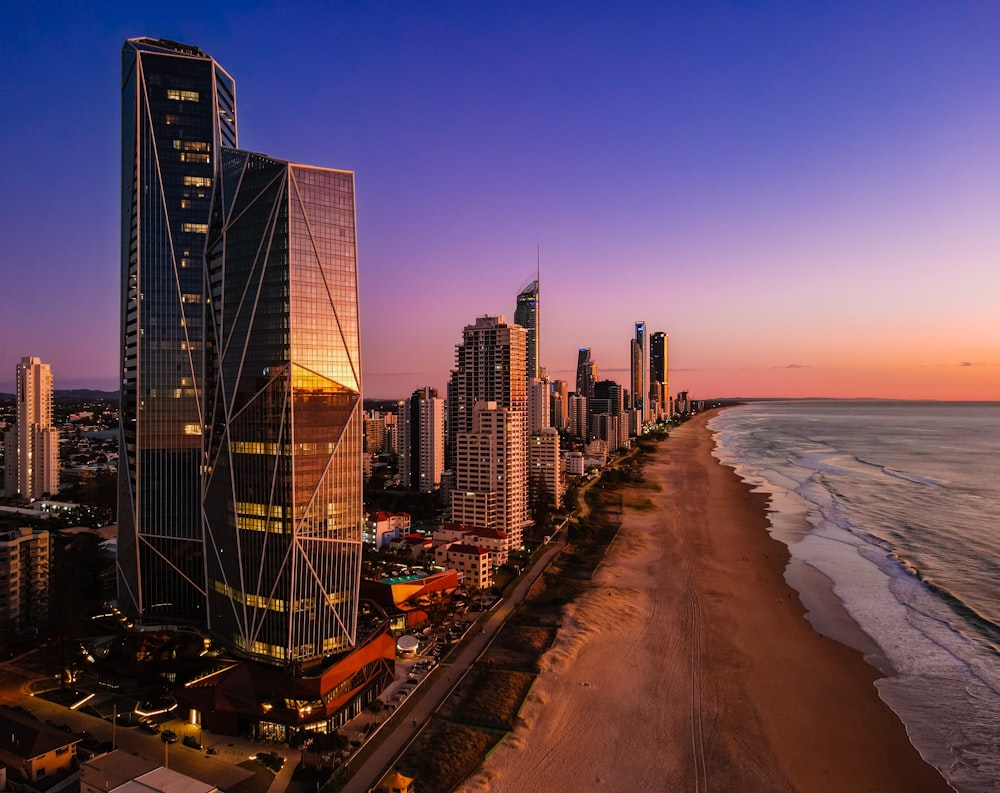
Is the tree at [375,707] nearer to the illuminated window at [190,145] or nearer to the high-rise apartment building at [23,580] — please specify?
the high-rise apartment building at [23,580]

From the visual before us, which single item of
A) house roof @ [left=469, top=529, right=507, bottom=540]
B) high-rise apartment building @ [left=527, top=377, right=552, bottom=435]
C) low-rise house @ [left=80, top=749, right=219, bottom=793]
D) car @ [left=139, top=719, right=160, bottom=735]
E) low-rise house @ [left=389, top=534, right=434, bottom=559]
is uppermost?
high-rise apartment building @ [left=527, top=377, right=552, bottom=435]

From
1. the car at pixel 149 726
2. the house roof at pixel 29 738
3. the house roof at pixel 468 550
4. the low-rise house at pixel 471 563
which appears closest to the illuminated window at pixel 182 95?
the house roof at pixel 29 738

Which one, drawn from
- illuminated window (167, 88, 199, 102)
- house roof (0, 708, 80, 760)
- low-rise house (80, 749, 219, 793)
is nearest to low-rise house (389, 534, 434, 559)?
house roof (0, 708, 80, 760)

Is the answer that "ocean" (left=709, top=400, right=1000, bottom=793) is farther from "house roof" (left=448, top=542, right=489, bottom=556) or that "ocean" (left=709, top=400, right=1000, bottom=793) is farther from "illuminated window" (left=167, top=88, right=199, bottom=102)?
"illuminated window" (left=167, top=88, right=199, bottom=102)

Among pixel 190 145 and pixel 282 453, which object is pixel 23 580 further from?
pixel 190 145

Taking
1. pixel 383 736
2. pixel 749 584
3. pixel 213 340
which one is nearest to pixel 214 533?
pixel 213 340

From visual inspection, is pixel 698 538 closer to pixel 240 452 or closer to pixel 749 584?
pixel 749 584
